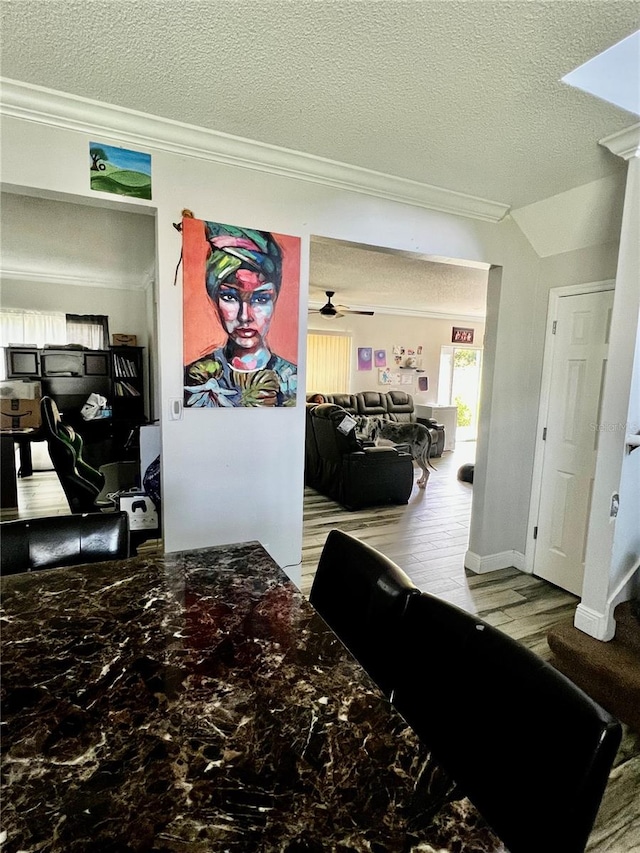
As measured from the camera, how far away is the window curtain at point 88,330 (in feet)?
18.7

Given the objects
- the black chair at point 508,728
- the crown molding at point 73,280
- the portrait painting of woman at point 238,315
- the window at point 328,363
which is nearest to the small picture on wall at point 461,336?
the window at point 328,363

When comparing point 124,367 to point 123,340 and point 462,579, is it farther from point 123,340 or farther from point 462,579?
point 462,579

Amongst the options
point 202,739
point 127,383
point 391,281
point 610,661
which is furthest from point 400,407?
point 202,739

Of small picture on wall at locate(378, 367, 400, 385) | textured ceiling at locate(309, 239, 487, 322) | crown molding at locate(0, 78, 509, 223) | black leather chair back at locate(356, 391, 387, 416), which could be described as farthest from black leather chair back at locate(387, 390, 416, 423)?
crown molding at locate(0, 78, 509, 223)

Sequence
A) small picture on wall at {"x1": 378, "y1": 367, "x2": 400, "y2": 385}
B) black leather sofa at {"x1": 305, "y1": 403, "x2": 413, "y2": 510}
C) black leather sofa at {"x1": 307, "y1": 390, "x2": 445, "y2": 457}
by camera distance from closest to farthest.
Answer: black leather sofa at {"x1": 305, "y1": 403, "x2": 413, "y2": 510}
black leather sofa at {"x1": 307, "y1": 390, "x2": 445, "y2": 457}
small picture on wall at {"x1": 378, "y1": 367, "x2": 400, "y2": 385}

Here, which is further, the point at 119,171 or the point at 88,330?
the point at 88,330

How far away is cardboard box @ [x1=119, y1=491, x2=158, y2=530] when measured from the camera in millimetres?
3111

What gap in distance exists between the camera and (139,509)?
3150 millimetres

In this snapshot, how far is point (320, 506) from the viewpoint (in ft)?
A: 16.2

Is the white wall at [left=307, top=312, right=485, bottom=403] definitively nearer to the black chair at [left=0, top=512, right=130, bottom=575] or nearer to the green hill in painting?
the green hill in painting

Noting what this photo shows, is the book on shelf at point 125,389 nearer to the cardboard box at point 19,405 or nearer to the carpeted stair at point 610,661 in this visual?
the cardboard box at point 19,405

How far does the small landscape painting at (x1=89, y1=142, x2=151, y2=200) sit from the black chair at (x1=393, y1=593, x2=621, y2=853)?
2.18 m

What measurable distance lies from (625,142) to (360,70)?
4.40ft

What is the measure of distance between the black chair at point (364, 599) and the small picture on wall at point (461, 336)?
27.7ft
